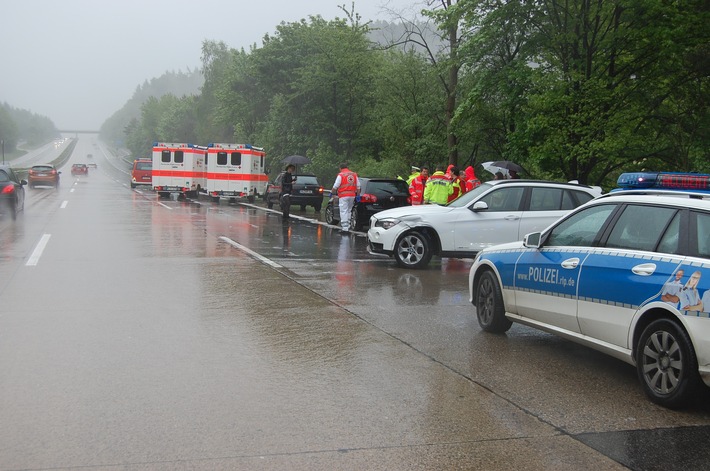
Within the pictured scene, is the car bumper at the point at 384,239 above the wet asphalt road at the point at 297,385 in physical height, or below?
above

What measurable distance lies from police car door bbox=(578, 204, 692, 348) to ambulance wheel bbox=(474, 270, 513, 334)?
1444mm

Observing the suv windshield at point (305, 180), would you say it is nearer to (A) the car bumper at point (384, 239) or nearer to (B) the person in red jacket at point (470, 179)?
(B) the person in red jacket at point (470, 179)

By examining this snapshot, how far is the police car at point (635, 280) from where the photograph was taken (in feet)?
17.3

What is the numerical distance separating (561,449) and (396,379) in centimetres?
177

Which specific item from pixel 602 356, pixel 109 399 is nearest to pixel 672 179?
pixel 602 356

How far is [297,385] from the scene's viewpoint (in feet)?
19.3

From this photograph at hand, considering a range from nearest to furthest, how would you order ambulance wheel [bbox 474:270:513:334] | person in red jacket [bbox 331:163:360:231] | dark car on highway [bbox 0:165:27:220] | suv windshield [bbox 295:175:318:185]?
ambulance wheel [bbox 474:270:513:334]
person in red jacket [bbox 331:163:360:231]
dark car on highway [bbox 0:165:27:220]
suv windshield [bbox 295:175:318:185]

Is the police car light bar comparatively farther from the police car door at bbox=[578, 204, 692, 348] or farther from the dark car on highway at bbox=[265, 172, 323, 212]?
the dark car on highway at bbox=[265, 172, 323, 212]

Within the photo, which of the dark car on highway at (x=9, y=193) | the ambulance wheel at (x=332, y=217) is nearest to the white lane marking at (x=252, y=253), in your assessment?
the ambulance wheel at (x=332, y=217)

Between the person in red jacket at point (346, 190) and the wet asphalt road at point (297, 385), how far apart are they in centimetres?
929

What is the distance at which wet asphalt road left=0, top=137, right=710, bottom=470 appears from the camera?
447 centimetres

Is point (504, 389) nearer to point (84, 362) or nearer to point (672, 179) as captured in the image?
point (672, 179)

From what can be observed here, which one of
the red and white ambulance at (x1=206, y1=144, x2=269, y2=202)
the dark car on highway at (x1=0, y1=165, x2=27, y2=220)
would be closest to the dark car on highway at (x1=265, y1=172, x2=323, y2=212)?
the red and white ambulance at (x1=206, y1=144, x2=269, y2=202)

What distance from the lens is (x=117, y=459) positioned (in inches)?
168
